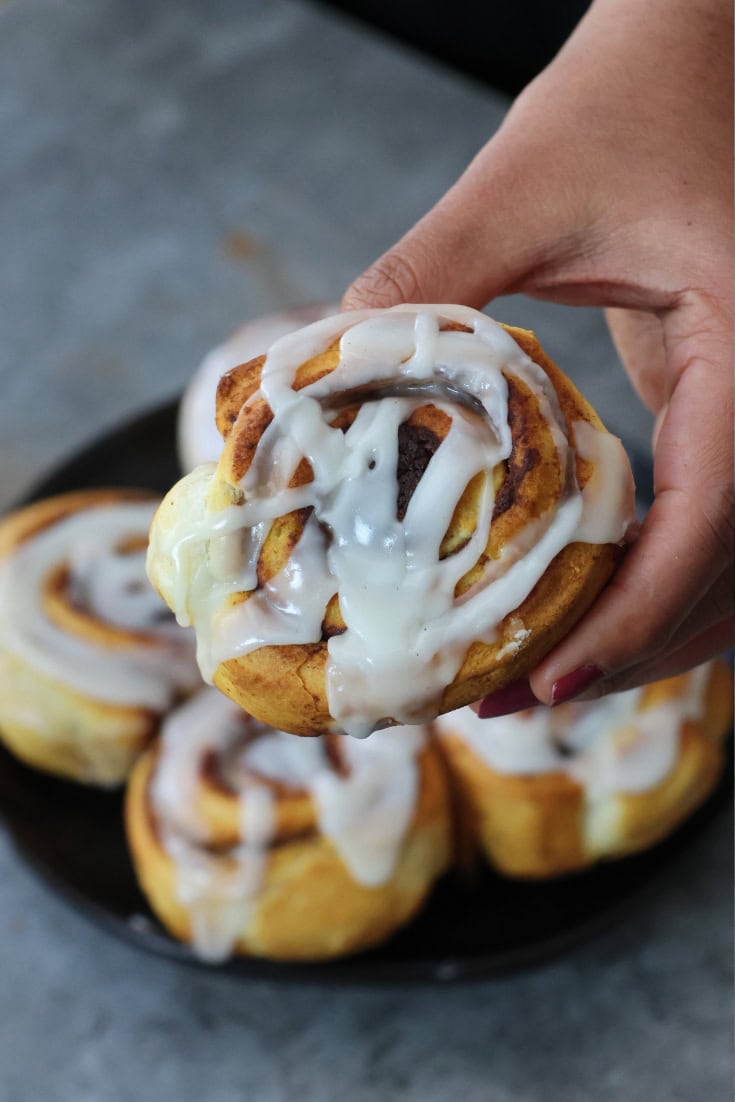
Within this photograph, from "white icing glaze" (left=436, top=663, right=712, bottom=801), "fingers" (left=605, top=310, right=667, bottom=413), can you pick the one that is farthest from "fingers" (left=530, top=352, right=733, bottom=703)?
"white icing glaze" (left=436, top=663, right=712, bottom=801)

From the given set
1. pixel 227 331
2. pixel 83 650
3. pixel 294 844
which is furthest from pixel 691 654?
pixel 227 331

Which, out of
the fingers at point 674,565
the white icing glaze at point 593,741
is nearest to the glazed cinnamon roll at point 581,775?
the white icing glaze at point 593,741

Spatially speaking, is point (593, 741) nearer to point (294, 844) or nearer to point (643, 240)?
point (294, 844)

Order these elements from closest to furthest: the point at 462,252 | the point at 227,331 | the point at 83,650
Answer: the point at 462,252 < the point at 83,650 < the point at 227,331

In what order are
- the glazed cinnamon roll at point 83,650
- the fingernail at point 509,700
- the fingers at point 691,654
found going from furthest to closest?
1. the glazed cinnamon roll at point 83,650
2. the fingers at point 691,654
3. the fingernail at point 509,700

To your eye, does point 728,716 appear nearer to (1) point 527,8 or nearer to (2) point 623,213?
(2) point 623,213

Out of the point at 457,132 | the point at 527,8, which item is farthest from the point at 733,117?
the point at 457,132

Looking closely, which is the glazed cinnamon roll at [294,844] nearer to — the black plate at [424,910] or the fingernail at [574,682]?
the black plate at [424,910]
